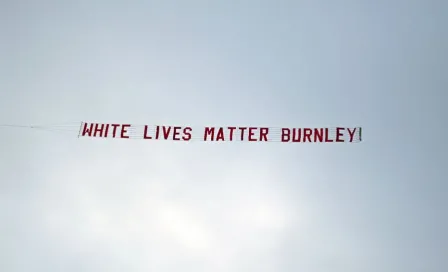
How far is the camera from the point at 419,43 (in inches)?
208

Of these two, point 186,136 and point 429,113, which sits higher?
point 429,113

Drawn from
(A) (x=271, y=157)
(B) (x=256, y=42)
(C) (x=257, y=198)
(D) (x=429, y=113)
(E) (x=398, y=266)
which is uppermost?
(B) (x=256, y=42)

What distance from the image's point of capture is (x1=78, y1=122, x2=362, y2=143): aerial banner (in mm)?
5062

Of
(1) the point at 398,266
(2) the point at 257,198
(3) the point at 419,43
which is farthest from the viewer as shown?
(3) the point at 419,43

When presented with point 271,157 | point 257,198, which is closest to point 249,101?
point 271,157

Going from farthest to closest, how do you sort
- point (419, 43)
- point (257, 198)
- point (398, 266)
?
point (419, 43) < point (257, 198) < point (398, 266)

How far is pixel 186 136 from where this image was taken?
16.9 feet

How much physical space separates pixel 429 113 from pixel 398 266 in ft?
5.61

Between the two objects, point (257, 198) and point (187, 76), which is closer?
point (257, 198)

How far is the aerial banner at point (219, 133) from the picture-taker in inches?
199

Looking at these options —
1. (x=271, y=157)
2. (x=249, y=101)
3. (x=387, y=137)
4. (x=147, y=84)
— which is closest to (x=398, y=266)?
(x=387, y=137)

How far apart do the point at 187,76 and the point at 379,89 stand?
2.21 metres

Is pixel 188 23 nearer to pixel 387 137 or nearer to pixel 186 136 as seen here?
pixel 186 136

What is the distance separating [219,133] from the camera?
5156mm
